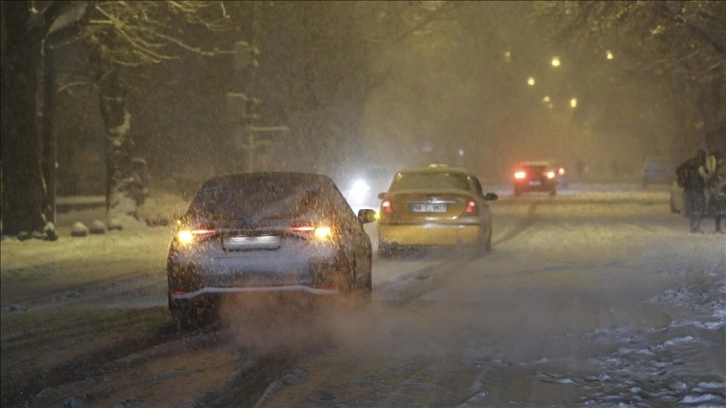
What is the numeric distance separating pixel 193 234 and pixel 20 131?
44.4 ft

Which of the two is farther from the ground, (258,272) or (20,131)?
(20,131)

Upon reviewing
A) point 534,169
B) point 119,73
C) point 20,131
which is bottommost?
point 534,169

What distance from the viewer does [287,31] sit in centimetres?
→ 3597

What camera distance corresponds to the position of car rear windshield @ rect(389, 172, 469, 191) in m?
A: 18.3

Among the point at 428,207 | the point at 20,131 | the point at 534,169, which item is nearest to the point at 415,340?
the point at 428,207

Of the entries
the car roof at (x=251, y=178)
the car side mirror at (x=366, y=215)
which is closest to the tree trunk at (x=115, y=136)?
the car side mirror at (x=366, y=215)

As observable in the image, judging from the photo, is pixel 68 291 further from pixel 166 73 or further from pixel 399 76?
pixel 399 76

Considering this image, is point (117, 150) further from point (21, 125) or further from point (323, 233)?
point (323, 233)

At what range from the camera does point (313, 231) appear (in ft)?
32.6

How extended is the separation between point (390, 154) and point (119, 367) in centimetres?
6782

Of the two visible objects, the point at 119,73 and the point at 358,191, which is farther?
the point at 358,191

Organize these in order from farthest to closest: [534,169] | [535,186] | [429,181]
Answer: [534,169], [535,186], [429,181]

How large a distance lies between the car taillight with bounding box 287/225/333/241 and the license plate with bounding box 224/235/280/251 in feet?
0.62

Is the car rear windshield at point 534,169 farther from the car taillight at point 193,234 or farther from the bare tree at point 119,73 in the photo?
the car taillight at point 193,234
